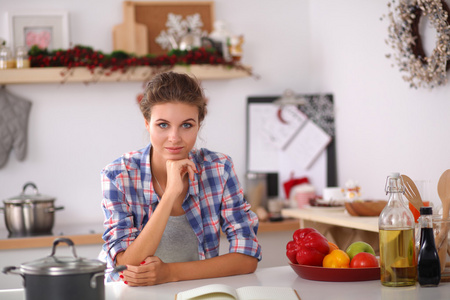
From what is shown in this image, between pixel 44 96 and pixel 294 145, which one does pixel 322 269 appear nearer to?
pixel 294 145

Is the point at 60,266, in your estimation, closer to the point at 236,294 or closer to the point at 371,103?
the point at 236,294

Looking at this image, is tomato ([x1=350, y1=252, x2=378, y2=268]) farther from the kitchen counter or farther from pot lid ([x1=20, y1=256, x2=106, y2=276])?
the kitchen counter

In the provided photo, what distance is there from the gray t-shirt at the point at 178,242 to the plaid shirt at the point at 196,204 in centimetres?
3

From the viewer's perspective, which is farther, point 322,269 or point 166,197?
point 166,197

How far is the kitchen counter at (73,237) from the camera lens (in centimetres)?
301

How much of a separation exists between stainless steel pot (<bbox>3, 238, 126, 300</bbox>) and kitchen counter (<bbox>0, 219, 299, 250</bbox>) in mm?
1811

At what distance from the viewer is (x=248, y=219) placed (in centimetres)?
196

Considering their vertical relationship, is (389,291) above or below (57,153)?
below

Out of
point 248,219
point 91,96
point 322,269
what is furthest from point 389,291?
point 91,96

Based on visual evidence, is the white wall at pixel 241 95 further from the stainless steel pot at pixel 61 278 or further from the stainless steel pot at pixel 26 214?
the stainless steel pot at pixel 61 278

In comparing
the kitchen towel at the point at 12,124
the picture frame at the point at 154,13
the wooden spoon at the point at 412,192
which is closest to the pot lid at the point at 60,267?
the wooden spoon at the point at 412,192

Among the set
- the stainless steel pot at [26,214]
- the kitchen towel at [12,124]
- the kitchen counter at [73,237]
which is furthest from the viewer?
the kitchen towel at [12,124]

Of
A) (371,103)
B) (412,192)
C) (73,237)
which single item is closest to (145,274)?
(412,192)

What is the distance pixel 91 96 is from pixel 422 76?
1.95 metres
